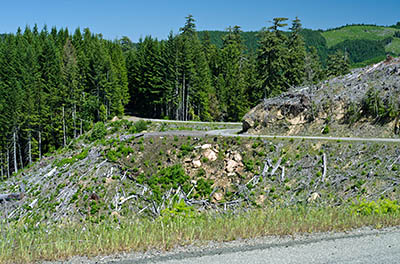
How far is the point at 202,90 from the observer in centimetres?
5581

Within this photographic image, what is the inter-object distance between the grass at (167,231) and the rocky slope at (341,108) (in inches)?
706

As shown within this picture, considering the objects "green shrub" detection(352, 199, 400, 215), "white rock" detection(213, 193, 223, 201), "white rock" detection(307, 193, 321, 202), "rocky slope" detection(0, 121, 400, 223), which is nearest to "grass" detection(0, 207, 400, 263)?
"green shrub" detection(352, 199, 400, 215)

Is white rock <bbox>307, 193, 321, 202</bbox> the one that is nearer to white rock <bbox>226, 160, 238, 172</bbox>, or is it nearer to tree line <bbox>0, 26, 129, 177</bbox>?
white rock <bbox>226, 160, 238, 172</bbox>

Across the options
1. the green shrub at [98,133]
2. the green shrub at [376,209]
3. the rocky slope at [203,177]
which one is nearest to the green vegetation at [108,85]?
the green shrub at [98,133]

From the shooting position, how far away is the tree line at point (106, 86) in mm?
47156

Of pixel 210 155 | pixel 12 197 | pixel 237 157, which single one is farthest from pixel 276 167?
pixel 12 197

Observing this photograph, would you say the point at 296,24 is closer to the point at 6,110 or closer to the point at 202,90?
the point at 202,90

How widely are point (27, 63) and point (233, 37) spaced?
3843cm

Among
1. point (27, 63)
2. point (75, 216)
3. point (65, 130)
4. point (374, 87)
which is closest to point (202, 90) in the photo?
point (65, 130)

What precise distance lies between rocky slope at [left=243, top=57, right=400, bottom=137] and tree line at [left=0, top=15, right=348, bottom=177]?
1781 centimetres

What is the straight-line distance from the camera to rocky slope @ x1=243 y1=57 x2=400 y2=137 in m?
24.2

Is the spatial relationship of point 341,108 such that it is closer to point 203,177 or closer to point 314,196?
point 314,196

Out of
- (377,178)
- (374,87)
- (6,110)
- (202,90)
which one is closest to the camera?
(377,178)

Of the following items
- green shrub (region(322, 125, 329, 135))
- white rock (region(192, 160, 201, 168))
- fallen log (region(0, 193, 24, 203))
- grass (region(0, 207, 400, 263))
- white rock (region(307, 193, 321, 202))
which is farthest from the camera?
green shrub (region(322, 125, 329, 135))
